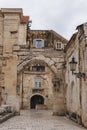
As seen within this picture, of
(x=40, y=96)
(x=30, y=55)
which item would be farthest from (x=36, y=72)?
(x=30, y=55)

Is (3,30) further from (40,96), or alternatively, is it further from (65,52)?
(40,96)

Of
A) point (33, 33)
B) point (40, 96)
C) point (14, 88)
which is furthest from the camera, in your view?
point (40, 96)

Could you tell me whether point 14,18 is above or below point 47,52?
above

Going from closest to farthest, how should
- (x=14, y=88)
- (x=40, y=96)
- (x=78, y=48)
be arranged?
(x=78, y=48)
(x=14, y=88)
(x=40, y=96)

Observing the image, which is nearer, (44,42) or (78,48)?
(78,48)

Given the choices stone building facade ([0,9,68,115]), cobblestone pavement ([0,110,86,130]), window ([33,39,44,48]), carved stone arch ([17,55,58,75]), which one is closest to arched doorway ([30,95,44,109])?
window ([33,39,44,48])

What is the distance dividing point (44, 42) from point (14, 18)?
2115cm

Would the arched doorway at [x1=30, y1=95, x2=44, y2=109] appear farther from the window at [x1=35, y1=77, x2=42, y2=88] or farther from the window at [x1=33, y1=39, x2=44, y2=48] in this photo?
the window at [x1=33, y1=39, x2=44, y2=48]

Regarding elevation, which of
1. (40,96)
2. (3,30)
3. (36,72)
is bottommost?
(40,96)

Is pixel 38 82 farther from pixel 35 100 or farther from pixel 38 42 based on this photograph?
pixel 38 42

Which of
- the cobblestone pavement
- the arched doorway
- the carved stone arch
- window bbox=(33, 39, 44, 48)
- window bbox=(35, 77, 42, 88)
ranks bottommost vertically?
the arched doorway

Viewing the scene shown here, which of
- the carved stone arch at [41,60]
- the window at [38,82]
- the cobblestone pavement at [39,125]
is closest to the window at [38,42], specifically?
the window at [38,82]

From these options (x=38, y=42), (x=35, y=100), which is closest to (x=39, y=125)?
(x=38, y=42)

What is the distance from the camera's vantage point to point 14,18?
85.1 feet
